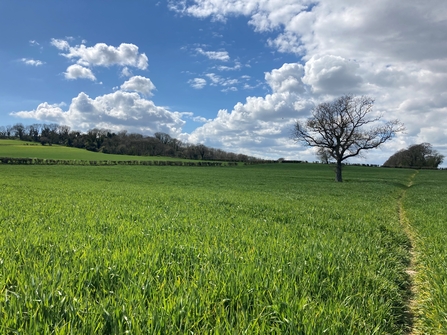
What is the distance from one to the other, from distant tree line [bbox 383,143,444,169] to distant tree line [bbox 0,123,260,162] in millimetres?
71499

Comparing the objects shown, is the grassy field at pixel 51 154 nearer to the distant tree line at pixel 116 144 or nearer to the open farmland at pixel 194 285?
the distant tree line at pixel 116 144

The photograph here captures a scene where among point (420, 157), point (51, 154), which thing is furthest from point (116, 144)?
point (420, 157)

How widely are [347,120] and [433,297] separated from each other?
42.8 m

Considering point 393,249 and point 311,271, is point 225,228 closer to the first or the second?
point 311,271

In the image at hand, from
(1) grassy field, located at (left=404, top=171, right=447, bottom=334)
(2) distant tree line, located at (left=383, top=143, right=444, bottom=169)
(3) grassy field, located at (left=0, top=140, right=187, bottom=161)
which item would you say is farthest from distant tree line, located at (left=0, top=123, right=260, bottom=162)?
(1) grassy field, located at (left=404, top=171, right=447, bottom=334)

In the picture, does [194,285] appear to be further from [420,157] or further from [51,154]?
[420,157]

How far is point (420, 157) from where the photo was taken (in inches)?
5098

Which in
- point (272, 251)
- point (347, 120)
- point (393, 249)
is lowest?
point (393, 249)

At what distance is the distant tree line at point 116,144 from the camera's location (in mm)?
145500

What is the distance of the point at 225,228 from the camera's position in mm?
7969

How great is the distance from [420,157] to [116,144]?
151713 millimetres

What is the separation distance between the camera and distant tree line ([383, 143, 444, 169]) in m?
128

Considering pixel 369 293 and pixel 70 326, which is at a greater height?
pixel 70 326

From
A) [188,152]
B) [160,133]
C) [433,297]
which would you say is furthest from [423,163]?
[433,297]
